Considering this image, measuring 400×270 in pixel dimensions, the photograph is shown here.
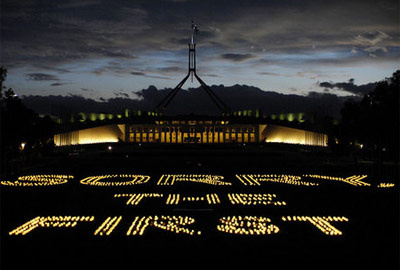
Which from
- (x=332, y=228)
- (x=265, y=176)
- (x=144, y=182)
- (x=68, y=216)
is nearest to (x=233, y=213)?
(x=332, y=228)

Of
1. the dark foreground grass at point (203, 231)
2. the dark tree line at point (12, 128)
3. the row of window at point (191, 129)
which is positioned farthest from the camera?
the row of window at point (191, 129)

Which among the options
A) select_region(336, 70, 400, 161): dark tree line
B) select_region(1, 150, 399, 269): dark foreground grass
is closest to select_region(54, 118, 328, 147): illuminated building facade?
select_region(336, 70, 400, 161): dark tree line

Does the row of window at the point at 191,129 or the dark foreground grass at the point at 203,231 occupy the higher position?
the row of window at the point at 191,129

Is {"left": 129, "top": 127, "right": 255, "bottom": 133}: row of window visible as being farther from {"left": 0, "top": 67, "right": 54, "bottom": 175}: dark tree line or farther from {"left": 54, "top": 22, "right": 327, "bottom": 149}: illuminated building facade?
{"left": 0, "top": 67, "right": 54, "bottom": 175}: dark tree line

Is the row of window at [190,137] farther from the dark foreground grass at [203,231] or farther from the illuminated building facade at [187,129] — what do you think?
the dark foreground grass at [203,231]

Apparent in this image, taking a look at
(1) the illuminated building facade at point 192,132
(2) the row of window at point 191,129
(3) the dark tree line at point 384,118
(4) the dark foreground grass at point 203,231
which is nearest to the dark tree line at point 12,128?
(4) the dark foreground grass at point 203,231

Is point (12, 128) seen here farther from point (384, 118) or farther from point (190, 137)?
point (190, 137)

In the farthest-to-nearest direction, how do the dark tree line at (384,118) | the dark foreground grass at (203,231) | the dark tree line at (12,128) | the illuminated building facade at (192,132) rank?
the illuminated building facade at (192,132) < the dark tree line at (12,128) < the dark tree line at (384,118) < the dark foreground grass at (203,231)

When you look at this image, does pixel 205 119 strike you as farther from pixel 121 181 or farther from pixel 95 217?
pixel 95 217

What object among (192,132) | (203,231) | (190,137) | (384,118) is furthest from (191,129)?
(203,231)

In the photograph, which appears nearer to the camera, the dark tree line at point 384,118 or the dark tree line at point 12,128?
the dark tree line at point 384,118

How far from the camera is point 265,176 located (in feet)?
75.0

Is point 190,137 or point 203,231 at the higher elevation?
point 203,231

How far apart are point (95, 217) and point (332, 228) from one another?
7.66 m
